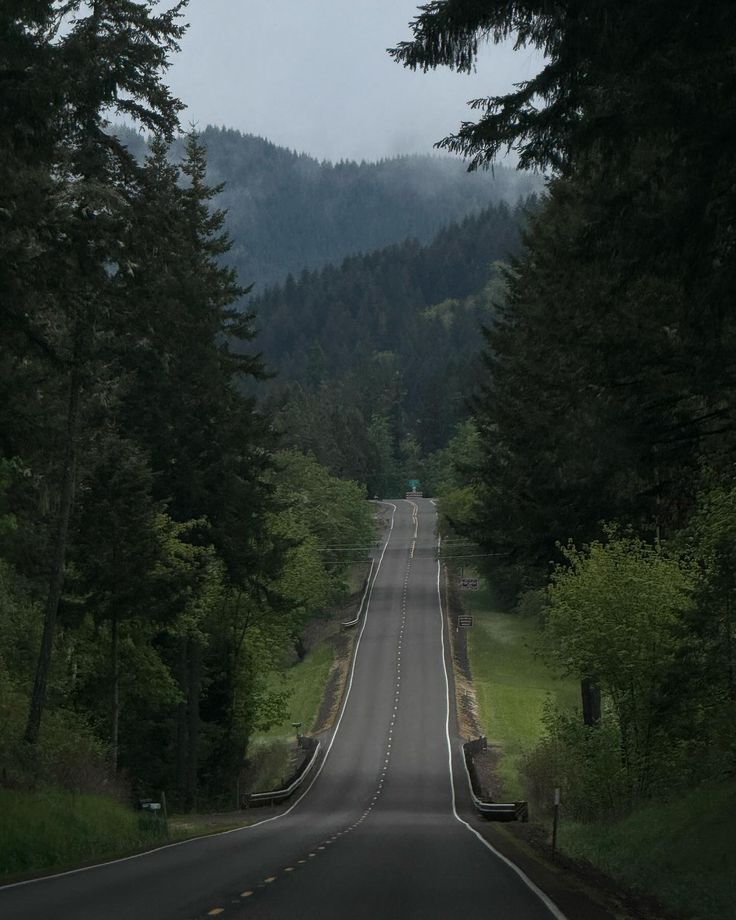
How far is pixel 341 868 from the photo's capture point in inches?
686

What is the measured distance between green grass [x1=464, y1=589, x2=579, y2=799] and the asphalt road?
3.09 metres

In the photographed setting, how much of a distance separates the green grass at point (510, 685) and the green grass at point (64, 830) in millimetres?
23618

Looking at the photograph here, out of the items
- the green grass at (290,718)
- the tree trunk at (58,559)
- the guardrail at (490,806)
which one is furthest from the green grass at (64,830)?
the green grass at (290,718)

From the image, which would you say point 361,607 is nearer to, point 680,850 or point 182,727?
point 182,727

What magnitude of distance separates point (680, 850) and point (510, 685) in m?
53.7

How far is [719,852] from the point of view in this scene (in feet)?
53.1

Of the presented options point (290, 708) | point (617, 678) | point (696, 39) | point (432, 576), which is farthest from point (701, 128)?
point (432, 576)

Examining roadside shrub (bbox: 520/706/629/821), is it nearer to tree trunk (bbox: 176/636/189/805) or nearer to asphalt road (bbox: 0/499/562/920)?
asphalt road (bbox: 0/499/562/920)

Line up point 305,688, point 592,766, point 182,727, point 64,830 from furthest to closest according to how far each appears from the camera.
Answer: point 305,688 < point 182,727 < point 592,766 < point 64,830

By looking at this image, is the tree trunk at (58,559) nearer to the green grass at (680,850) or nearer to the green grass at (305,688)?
the green grass at (680,850)

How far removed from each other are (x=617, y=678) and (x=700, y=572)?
355 cm

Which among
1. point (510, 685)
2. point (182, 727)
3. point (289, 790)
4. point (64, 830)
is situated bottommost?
point (64, 830)

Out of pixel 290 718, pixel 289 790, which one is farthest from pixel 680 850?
pixel 290 718

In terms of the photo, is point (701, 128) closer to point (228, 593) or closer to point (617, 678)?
point (617, 678)
